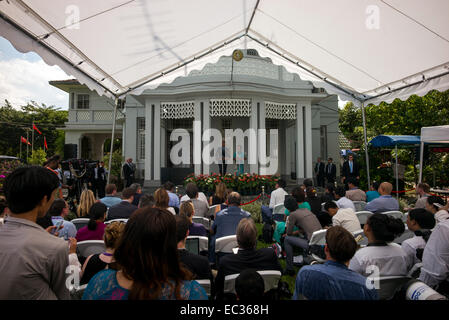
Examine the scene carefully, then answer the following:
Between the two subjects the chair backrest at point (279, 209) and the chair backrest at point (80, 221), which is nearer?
the chair backrest at point (80, 221)

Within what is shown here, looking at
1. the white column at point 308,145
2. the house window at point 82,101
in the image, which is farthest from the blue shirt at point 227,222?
the house window at point 82,101

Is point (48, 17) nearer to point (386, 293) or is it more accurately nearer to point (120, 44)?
point (120, 44)

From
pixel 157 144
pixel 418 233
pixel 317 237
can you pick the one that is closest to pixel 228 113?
pixel 157 144

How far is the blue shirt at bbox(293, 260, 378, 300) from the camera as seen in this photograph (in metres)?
1.57

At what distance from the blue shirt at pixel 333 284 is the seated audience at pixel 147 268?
89cm

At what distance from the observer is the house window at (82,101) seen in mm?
18533

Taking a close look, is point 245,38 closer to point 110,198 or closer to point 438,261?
point 110,198

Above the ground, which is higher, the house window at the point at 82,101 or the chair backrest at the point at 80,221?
the house window at the point at 82,101

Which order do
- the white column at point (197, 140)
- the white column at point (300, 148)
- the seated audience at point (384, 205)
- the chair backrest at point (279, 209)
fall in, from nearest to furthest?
the seated audience at point (384, 205) < the chair backrest at point (279, 209) < the white column at point (197, 140) < the white column at point (300, 148)

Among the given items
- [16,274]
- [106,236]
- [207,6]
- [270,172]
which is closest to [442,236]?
[106,236]

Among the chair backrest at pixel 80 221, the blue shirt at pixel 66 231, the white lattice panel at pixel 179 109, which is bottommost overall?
the chair backrest at pixel 80 221

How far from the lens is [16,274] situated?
3.59 ft

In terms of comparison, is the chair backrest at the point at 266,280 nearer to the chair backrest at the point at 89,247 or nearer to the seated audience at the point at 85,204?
the chair backrest at the point at 89,247

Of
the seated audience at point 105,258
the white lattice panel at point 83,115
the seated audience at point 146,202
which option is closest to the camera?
the seated audience at point 105,258
